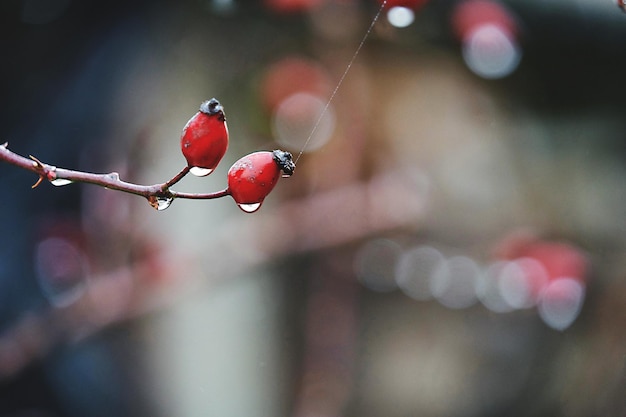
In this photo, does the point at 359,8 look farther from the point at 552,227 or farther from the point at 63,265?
the point at 63,265

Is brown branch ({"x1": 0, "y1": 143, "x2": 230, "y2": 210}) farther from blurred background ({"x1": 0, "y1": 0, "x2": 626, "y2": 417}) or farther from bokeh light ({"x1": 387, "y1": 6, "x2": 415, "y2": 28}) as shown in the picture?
blurred background ({"x1": 0, "y1": 0, "x2": 626, "y2": 417})

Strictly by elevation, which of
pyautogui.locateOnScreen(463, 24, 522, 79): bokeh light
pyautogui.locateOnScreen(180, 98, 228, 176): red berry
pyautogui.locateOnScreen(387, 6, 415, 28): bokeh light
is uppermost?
pyautogui.locateOnScreen(463, 24, 522, 79): bokeh light

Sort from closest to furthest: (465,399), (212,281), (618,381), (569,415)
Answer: (618,381)
(569,415)
(212,281)
(465,399)

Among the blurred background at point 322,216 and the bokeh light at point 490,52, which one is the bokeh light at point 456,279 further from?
the bokeh light at point 490,52

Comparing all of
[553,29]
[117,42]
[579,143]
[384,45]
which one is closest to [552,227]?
[579,143]

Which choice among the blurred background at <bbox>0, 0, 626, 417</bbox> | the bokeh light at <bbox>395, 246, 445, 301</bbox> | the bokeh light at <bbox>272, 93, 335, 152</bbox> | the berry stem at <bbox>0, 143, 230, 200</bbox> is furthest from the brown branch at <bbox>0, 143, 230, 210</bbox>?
the bokeh light at <bbox>395, 246, 445, 301</bbox>

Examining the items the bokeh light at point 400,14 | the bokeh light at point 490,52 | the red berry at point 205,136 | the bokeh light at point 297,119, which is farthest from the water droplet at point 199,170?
the bokeh light at point 490,52
